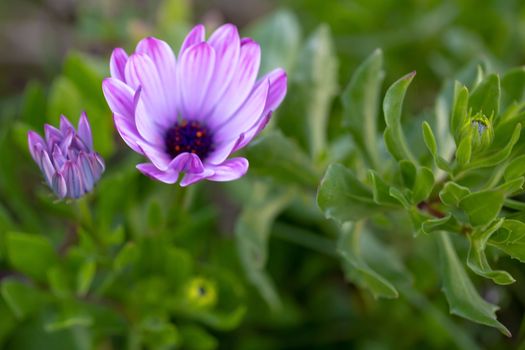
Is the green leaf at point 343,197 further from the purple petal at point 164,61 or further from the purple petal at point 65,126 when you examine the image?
the purple petal at point 65,126

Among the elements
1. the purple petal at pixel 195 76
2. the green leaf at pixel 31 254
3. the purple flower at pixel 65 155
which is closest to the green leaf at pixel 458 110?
the purple petal at pixel 195 76

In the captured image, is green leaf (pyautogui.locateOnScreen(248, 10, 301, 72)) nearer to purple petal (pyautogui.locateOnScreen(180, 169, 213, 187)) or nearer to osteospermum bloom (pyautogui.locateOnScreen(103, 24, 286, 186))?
osteospermum bloom (pyautogui.locateOnScreen(103, 24, 286, 186))

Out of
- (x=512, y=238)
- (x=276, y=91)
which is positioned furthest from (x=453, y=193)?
(x=276, y=91)

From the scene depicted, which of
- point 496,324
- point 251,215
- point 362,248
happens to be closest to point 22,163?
point 251,215

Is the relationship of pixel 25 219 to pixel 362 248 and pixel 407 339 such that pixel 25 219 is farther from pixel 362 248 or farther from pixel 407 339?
pixel 407 339

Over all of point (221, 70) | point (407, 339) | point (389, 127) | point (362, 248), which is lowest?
point (407, 339)

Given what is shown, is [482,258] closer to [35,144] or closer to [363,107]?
[363,107]

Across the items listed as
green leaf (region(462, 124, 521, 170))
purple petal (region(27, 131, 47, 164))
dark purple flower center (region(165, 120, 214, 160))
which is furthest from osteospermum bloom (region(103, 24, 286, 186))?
green leaf (region(462, 124, 521, 170))
